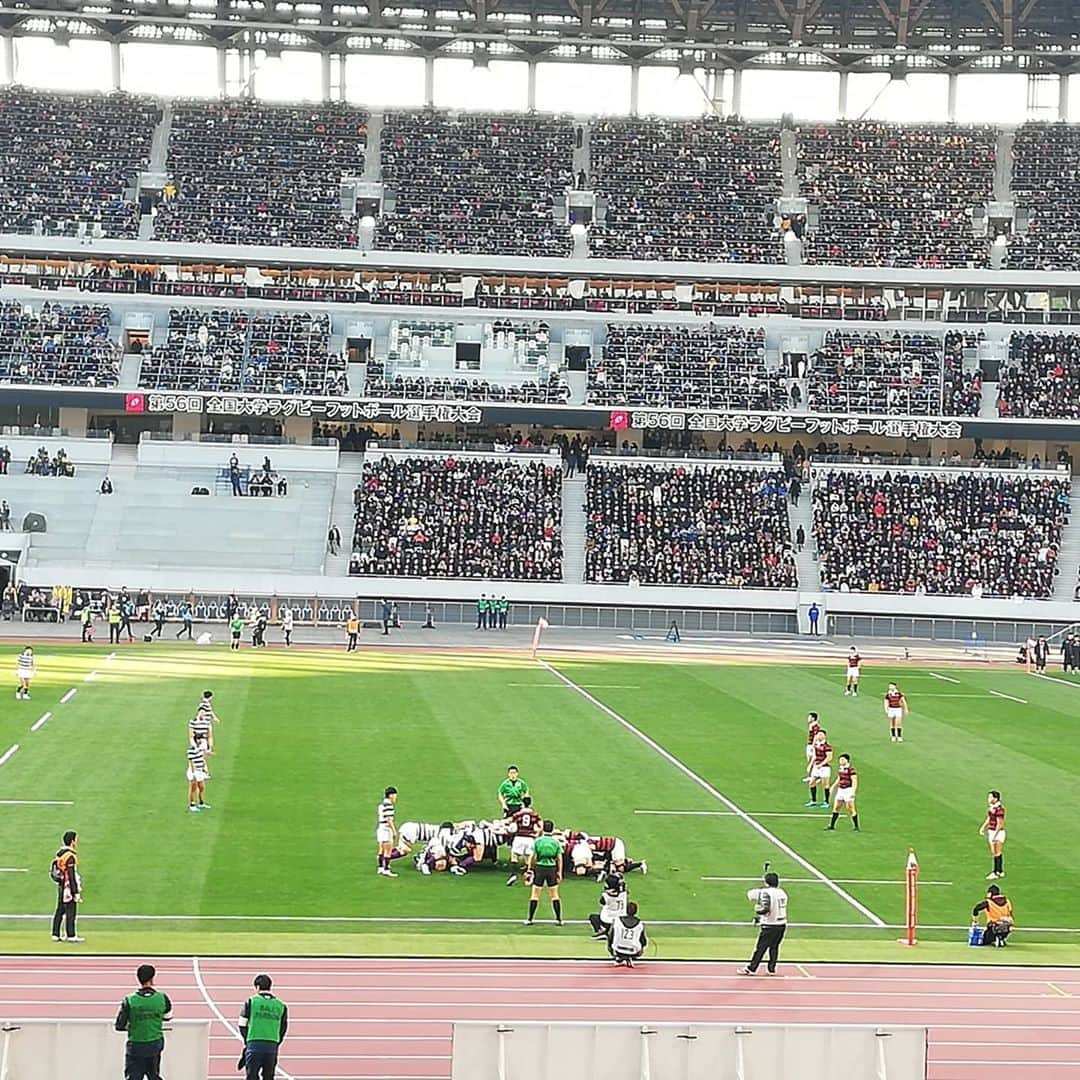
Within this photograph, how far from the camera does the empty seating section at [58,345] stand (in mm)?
78000

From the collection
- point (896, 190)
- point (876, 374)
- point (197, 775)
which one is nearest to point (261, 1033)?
point (197, 775)

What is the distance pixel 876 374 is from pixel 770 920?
6317 cm

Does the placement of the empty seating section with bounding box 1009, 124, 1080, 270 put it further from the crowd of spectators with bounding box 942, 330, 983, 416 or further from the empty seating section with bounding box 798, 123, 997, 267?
the crowd of spectators with bounding box 942, 330, 983, 416

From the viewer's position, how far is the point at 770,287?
282 ft

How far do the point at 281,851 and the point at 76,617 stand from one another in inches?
1621

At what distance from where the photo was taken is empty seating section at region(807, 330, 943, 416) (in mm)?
80188

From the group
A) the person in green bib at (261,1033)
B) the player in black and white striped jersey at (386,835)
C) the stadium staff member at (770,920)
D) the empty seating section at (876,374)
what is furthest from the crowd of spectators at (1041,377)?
the person in green bib at (261,1033)

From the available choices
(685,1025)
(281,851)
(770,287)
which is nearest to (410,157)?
(770,287)

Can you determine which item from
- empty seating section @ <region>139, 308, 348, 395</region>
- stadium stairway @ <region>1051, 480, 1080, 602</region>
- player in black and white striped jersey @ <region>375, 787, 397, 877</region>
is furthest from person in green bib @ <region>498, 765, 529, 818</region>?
empty seating section @ <region>139, 308, 348, 395</region>

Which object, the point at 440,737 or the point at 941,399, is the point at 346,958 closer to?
the point at 440,737

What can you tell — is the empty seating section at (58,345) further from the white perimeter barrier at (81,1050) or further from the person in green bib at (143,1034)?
the person in green bib at (143,1034)

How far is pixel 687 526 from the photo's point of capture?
2913 inches

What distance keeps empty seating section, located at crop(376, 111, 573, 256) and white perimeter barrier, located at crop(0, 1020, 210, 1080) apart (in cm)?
7172

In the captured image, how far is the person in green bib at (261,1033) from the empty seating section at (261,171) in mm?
71324
